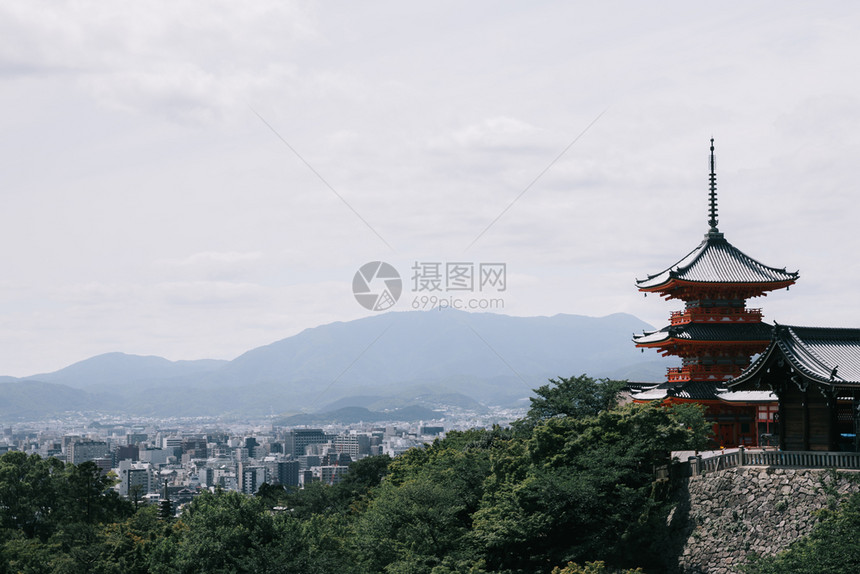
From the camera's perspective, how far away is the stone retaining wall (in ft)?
86.8

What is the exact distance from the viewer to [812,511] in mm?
26297

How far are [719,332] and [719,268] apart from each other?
313 cm

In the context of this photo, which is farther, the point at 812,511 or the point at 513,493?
the point at 513,493

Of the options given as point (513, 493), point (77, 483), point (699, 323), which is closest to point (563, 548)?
point (513, 493)

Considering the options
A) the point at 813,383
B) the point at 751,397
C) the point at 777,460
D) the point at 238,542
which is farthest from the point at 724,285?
the point at 238,542

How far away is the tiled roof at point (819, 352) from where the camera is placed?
2848 cm

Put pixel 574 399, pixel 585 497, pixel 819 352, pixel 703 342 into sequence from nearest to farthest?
pixel 819 352, pixel 585 497, pixel 703 342, pixel 574 399

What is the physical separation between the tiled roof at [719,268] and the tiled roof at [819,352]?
11019mm

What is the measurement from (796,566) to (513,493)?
10.7 meters

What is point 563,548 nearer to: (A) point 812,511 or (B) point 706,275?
(A) point 812,511

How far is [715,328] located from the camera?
Answer: 4256cm

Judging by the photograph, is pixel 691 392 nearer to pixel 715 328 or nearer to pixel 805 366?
pixel 715 328

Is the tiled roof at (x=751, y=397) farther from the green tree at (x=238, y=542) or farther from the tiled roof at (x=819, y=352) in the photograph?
the green tree at (x=238, y=542)

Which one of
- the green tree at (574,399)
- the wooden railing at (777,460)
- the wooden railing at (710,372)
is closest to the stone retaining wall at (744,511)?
the wooden railing at (777,460)
